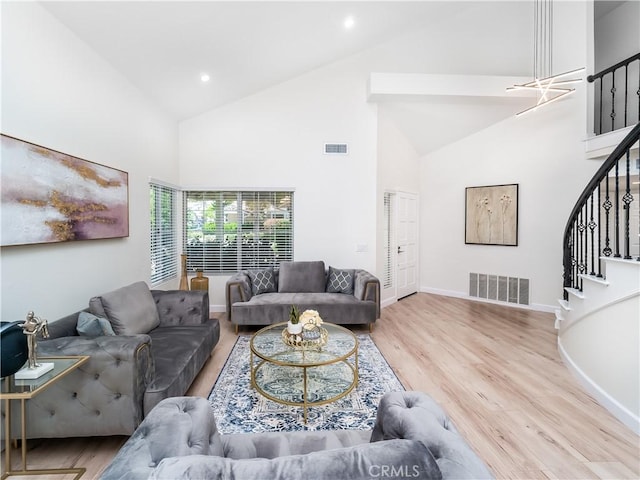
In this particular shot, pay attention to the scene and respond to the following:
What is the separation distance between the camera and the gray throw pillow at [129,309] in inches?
103

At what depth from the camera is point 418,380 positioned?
292cm

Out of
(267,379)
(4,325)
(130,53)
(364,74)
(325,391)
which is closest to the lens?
(4,325)

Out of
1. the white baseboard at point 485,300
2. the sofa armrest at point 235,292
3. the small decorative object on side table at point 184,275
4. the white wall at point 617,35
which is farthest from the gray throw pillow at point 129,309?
the white wall at point 617,35

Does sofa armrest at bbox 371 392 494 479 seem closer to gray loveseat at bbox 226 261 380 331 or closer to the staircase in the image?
the staircase

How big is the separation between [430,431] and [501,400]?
2001 millimetres

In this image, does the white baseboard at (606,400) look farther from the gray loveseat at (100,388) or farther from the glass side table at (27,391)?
the glass side table at (27,391)

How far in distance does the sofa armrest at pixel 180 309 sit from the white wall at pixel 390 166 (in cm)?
307

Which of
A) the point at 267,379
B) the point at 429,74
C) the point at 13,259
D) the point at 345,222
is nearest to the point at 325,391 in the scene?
the point at 267,379

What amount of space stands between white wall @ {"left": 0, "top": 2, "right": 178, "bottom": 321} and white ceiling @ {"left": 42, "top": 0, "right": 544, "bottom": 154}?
0.24 metres

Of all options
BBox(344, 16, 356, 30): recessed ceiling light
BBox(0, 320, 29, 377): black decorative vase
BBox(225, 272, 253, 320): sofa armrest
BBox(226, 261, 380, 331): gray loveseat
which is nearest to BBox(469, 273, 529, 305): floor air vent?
BBox(226, 261, 380, 331): gray loveseat

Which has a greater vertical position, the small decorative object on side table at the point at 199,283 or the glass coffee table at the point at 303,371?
the small decorative object on side table at the point at 199,283

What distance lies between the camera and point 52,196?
2.38 m

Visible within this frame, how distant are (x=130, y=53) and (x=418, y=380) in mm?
4272

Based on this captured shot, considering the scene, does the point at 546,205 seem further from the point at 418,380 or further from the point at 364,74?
the point at 418,380
